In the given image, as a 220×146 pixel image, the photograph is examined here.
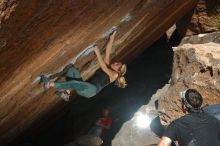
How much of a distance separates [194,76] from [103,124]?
287 centimetres

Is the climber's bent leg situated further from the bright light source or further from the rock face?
the bright light source

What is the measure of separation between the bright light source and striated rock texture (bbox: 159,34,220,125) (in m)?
0.87

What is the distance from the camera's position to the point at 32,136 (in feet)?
40.2

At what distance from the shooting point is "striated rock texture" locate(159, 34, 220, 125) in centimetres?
858

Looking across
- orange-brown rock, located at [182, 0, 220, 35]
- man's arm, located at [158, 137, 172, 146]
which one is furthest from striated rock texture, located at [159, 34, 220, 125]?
man's arm, located at [158, 137, 172, 146]

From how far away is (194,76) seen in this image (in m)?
8.89

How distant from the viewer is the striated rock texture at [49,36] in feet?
13.7

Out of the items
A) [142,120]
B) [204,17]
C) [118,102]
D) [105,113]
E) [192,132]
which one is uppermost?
[192,132]

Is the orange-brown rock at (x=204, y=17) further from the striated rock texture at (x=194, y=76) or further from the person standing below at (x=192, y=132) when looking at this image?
the person standing below at (x=192, y=132)

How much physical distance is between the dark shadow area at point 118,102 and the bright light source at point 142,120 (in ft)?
0.96

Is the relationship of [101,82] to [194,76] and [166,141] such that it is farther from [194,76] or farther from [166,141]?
[194,76]

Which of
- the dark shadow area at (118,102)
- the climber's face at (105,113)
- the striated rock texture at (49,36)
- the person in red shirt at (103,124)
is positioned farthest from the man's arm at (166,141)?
the climber's face at (105,113)

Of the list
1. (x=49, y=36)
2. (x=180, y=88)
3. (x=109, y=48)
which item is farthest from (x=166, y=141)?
(x=180, y=88)

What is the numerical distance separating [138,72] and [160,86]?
103cm
